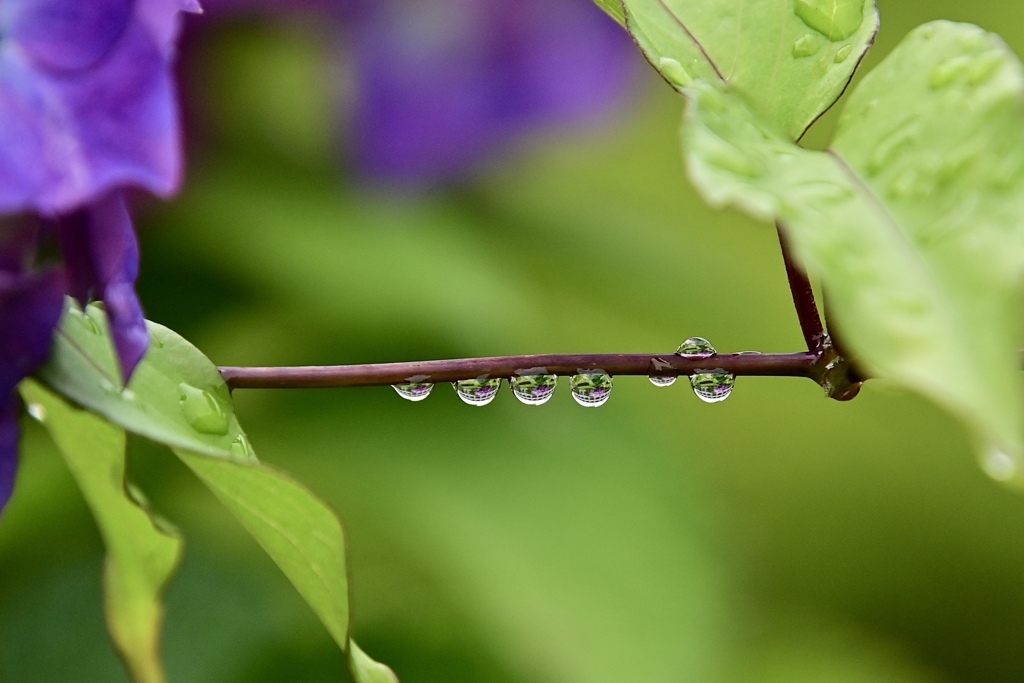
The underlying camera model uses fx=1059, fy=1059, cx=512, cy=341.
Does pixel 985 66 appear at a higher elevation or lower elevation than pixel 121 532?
higher

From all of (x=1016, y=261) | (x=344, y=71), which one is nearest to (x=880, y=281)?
(x=1016, y=261)

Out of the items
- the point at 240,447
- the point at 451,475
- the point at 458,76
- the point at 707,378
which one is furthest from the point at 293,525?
the point at 458,76

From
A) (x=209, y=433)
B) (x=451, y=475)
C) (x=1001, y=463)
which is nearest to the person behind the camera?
(x=1001, y=463)

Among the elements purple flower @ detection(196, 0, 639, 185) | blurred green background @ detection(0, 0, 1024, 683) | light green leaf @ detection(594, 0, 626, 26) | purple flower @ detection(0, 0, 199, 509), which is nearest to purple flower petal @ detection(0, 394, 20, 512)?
purple flower @ detection(0, 0, 199, 509)

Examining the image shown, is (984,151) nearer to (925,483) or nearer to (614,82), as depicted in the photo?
(614,82)

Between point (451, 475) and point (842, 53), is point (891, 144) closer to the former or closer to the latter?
point (842, 53)

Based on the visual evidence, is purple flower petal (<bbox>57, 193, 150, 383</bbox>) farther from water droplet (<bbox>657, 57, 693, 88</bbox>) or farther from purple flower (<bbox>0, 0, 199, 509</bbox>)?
water droplet (<bbox>657, 57, 693, 88</bbox>)
